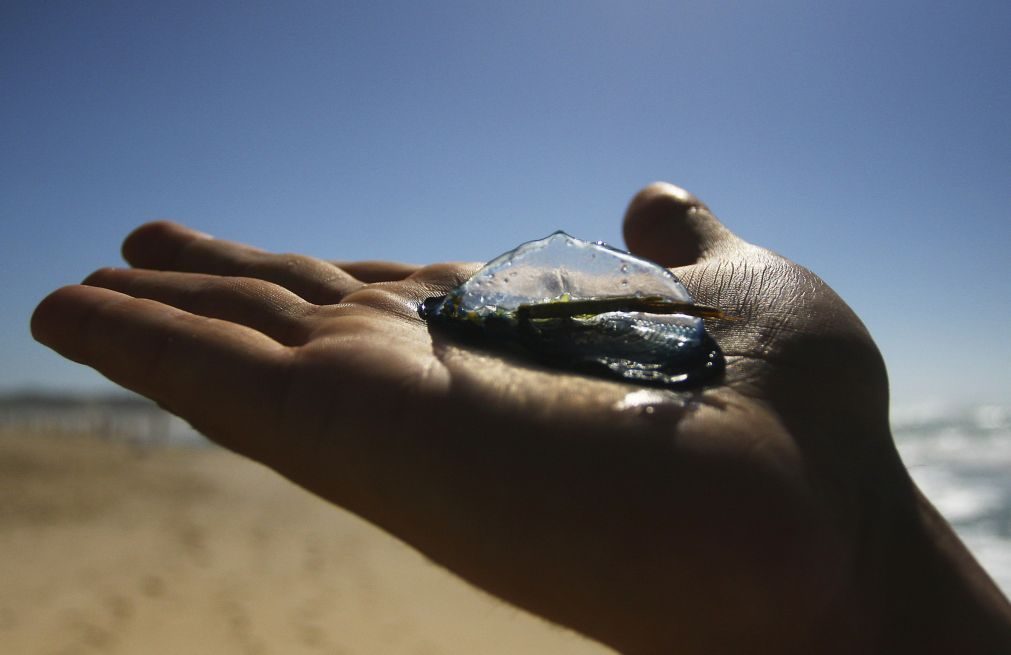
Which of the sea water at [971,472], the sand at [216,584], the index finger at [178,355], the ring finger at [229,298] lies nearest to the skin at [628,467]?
the index finger at [178,355]

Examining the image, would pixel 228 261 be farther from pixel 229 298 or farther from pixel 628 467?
pixel 628 467

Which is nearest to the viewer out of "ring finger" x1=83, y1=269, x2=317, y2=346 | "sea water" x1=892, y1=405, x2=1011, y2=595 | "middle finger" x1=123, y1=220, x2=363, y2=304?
"ring finger" x1=83, y1=269, x2=317, y2=346

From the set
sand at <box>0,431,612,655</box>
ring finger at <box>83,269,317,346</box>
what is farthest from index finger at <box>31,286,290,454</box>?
sand at <box>0,431,612,655</box>

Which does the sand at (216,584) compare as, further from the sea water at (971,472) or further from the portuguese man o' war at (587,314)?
the sea water at (971,472)

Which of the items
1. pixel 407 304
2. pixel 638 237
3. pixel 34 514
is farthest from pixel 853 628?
pixel 34 514

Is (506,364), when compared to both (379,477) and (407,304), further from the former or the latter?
(407,304)

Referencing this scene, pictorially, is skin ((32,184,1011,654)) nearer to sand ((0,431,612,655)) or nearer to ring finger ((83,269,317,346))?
ring finger ((83,269,317,346))

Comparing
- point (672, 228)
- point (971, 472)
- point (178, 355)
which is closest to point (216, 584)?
point (178, 355)
